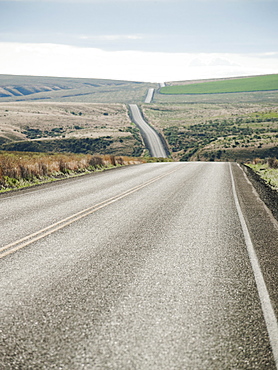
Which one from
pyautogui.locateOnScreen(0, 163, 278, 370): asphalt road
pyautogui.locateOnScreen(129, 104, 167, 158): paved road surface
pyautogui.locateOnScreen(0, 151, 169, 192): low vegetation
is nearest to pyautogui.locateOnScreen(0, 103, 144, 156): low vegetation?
pyautogui.locateOnScreen(129, 104, 167, 158): paved road surface

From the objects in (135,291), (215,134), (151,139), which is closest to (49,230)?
(135,291)

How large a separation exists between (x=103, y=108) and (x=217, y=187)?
5675 inches

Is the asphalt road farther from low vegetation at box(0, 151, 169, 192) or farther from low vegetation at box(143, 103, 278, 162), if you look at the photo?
low vegetation at box(143, 103, 278, 162)

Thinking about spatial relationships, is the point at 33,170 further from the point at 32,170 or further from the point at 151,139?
the point at 151,139

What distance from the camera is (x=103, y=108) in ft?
507

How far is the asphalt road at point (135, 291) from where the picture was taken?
3221 millimetres

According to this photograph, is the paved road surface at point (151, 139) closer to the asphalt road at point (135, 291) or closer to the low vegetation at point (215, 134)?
the low vegetation at point (215, 134)

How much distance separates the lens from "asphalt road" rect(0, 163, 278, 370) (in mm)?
3221

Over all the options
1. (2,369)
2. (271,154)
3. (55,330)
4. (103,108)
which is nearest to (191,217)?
(55,330)

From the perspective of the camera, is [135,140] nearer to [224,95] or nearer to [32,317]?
[32,317]

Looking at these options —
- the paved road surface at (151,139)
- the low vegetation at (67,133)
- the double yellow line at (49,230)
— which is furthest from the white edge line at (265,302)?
the low vegetation at (67,133)

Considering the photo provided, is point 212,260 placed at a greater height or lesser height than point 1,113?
lesser

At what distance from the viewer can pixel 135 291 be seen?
454 cm

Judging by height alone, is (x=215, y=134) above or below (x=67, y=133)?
below
